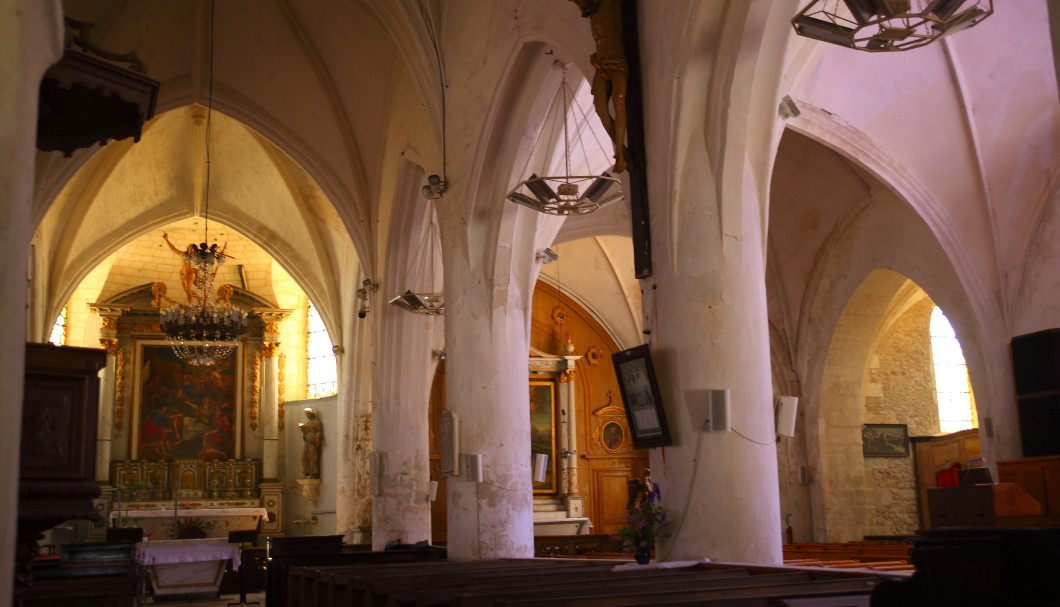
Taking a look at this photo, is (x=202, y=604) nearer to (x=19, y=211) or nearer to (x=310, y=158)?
(x=310, y=158)

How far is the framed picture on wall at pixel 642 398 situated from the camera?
23.9ft

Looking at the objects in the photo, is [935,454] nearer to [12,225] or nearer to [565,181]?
[565,181]

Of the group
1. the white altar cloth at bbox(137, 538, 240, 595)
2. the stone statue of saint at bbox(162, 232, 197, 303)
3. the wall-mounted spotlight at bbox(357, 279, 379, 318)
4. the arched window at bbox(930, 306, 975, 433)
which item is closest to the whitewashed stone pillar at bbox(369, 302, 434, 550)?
the wall-mounted spotlight at bbox(357, 279, 379, 318)

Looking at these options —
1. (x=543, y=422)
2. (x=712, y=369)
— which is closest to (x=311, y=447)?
(x=543, y=422)

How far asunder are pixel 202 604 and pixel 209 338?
4.48 m

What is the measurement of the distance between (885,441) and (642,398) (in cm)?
1118

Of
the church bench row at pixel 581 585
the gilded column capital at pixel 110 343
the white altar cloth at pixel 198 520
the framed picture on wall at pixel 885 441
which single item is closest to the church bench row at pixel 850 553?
the church bench row at pixel 581 585

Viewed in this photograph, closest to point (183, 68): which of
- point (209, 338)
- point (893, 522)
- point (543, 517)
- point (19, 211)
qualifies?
point (209, 338)

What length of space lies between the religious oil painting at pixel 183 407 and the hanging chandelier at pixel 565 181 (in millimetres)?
12799

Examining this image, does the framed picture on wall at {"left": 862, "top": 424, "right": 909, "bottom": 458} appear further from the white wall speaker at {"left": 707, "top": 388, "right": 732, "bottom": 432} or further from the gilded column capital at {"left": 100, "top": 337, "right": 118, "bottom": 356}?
the gilded column capital at {"left": 100, "top": 337, "right": 118, "bottom": 356}

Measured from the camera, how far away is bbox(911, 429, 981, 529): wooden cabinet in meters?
17.1

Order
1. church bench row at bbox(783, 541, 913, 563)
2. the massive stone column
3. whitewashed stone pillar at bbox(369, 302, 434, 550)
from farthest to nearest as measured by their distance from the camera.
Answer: whitewashed stone pillar at bbox(369, 302, 434, 550) < church bench row at bbox(783, 541, 913, 563) < the massive stone column

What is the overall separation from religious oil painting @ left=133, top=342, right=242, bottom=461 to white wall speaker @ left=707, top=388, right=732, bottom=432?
17988mm

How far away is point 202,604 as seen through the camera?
1598 centimetres
